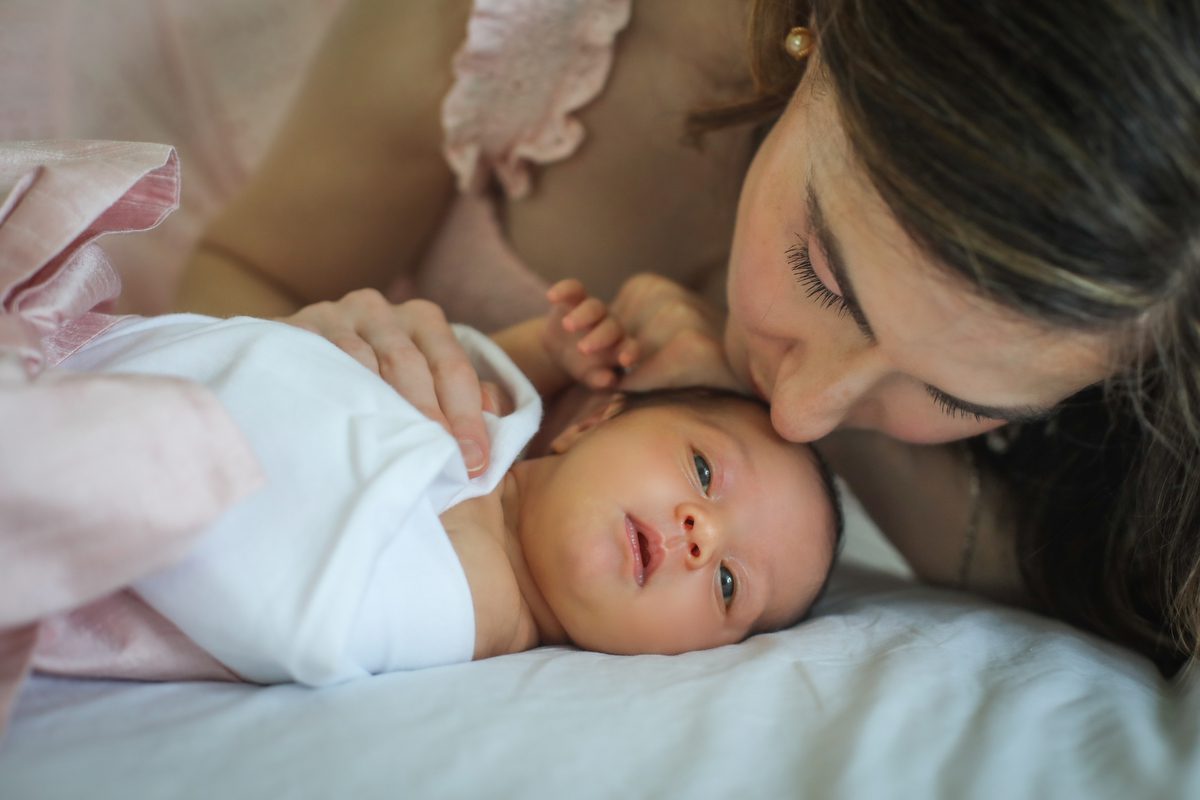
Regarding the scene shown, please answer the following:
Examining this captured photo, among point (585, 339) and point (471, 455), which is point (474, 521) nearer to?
point (471, 455)

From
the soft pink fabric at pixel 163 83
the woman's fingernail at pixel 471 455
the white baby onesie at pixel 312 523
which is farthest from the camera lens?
the soft pink fabric at pixel 163 83

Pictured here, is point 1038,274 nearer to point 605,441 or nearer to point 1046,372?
point 1046,372

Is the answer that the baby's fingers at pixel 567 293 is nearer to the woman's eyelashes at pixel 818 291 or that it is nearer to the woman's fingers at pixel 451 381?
the woman's fingers at pixel 451 381

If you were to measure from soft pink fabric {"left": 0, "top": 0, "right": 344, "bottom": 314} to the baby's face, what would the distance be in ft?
3.24

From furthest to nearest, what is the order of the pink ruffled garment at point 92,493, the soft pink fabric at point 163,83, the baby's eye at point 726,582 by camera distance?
the soft pink fabric at point 163,83
the baby's eye at point 726,582
the pink ruffled garment at point 92,493

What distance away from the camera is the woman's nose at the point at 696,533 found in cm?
99

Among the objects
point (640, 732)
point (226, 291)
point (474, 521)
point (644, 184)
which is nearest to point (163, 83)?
point (226, 291)

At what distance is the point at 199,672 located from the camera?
0.77m

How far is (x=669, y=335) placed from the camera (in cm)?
126

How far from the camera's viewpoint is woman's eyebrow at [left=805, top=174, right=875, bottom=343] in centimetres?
82

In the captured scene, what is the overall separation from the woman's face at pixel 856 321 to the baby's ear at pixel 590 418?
0.65 feet

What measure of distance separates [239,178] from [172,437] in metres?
1.47

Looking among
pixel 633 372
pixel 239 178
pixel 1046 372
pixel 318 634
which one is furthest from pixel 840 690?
pixel 239 178

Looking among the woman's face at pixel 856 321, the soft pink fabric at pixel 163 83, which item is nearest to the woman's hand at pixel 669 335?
the woman's face at pixel 856 321
